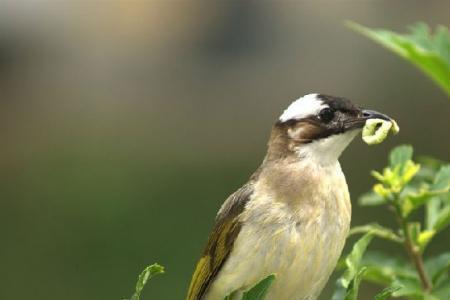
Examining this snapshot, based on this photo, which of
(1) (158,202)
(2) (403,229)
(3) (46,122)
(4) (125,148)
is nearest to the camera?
(2) (403,229)

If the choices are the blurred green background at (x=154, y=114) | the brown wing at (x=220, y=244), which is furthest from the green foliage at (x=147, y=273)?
the blurred green background at (x=154, y=114)

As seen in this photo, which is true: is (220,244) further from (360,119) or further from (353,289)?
(353,289)

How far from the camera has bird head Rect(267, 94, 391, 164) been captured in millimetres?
3932

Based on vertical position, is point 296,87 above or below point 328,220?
below

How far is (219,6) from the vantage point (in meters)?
16.7

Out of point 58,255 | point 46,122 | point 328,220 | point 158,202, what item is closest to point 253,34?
point 46,122

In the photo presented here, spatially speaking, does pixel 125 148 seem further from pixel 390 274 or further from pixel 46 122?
pixel 390 274

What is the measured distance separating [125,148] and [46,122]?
63.4 inches

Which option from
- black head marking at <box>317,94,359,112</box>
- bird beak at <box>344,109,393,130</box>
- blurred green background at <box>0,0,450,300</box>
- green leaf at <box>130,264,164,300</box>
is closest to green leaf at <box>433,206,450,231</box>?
bird beak at <box>344,109,393,130</box>

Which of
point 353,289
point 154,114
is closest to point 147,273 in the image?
point 353,289

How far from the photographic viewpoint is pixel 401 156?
3494mm

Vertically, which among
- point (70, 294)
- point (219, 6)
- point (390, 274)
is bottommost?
point (70, 294)

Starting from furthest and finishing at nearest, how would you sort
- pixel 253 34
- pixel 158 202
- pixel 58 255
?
pixel 253 34
pixel 158 202
pixel 58 255

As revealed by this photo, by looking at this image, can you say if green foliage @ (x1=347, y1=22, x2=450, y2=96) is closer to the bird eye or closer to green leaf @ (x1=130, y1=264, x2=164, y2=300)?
the bird eye
